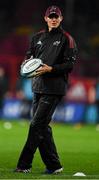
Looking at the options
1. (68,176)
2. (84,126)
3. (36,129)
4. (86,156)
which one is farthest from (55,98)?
(84,126)

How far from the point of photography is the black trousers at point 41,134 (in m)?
11.0

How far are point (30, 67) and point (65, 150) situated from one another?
198 inches

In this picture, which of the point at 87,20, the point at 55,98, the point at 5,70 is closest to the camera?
the point at 55,98

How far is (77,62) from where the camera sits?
28688 mm

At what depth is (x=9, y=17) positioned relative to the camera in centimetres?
3697

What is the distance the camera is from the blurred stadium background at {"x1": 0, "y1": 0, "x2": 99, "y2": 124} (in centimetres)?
2592

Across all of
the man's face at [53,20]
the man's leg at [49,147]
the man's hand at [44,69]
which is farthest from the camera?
the man's leg at [49,147]

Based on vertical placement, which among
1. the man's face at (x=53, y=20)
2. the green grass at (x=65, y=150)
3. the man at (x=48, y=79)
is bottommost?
the green grass at (x=65, y=150)

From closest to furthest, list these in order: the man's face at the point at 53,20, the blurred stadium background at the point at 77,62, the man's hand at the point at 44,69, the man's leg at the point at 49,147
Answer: the man's hand at the point at 44,69, the man's face at the point at 53,20, the man's leg at the point at 49,147, the blurred stadium background at the point at 77,62

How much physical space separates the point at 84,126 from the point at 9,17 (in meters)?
13.7

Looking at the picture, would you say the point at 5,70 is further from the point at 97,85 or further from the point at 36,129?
the point at 36,129

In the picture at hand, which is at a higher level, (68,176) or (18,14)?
(18,14)

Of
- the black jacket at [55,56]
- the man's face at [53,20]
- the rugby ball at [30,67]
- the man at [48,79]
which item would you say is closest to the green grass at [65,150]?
the man at [48,79]

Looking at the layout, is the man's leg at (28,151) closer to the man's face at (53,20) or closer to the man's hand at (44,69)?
the man's hand at (44,69)
